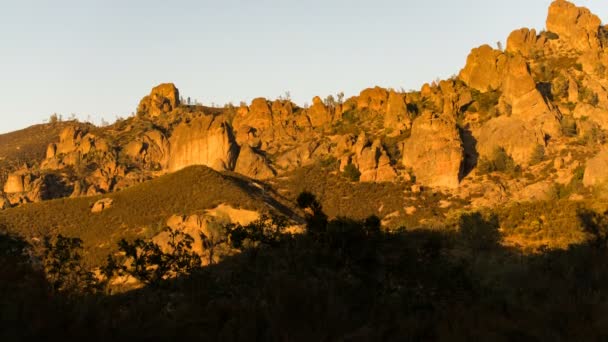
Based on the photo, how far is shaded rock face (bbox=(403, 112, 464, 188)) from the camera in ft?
315

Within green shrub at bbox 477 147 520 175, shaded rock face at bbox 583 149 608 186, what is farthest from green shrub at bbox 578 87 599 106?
shaded rock face at bbox 583 149 608 186

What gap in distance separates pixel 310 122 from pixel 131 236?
6210cm

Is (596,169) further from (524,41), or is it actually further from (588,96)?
(524,41)

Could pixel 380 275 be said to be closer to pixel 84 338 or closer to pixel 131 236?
pixel 84 338

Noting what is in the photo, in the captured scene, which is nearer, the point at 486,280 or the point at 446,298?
the point at 446,298

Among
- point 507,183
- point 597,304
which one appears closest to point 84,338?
point 597,304

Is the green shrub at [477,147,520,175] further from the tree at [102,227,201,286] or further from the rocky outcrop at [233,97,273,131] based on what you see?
the tree at [102,227,201,286]

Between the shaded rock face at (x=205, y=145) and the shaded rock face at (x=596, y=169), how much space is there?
224 ft

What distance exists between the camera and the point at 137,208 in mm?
94625

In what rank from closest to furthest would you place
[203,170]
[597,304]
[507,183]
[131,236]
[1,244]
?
[597,304], [1,244], [131,236], [507,183], [203,170]

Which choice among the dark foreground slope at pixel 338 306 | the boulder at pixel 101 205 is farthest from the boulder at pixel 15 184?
the dark foreground slope at pixel 338 306

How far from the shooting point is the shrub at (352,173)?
104125 mm

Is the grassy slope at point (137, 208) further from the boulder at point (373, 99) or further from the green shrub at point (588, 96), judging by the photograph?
the green shrub at point (588, 96)

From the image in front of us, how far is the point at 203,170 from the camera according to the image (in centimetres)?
10656
